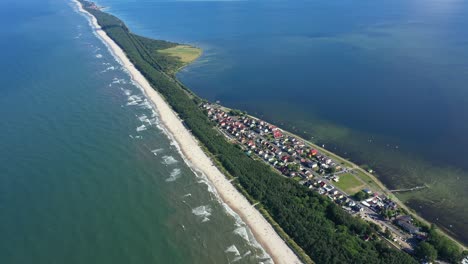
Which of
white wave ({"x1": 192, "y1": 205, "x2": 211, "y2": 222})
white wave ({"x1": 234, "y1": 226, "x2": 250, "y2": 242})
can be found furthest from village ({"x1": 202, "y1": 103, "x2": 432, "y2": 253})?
white wave ({"x1": 192, "y1": 205, "x2": 211, "y2": 222})

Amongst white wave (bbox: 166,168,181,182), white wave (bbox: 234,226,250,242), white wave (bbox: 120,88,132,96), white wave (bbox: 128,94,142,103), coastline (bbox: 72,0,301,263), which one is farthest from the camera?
white wave (bbox: 120,88,132,96)

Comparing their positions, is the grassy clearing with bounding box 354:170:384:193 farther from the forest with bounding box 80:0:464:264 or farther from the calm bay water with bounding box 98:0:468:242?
the forest with bounding box 80:0:464:264

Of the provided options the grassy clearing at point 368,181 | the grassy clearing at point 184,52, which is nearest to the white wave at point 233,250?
the grassy clearing at point 368,181

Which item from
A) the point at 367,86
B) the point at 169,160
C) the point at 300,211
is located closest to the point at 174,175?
the point at 169,160

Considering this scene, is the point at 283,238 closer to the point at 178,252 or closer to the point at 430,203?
the point at 178,252

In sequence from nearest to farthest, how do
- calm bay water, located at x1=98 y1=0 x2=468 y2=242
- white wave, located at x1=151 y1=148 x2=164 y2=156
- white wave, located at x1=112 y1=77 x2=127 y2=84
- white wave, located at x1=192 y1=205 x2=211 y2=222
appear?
white wave, located at x1=192 y1=205 x2=211 y2=222 < calm bay water, located at x1=98 y1=0 x2=468 y2=242 < white wave, located at x1=151 y1=148 x2=164 y2=156 < white wave, located at x1=112 y1=77 x2=127 y2=84

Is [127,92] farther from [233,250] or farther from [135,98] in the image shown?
[233,250]
